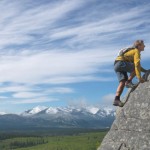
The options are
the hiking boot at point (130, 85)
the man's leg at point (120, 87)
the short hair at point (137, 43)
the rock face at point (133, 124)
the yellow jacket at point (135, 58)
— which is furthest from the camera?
the man's leg at point (120, 87)

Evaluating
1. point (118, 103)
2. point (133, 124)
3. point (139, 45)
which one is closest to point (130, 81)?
point (118, 103)

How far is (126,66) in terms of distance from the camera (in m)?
20.3

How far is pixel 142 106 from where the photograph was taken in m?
18.2

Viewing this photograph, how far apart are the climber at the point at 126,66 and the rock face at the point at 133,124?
70cm

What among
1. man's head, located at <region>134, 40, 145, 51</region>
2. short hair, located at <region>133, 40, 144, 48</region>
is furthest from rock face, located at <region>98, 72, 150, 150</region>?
short hair, located at <region>133, 40, 144, 48</region>

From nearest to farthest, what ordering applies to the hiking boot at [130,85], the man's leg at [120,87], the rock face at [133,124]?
1. the rock face at [133,124]
2. the hiking boot at [130,85]
3. the man's leg at [120,87]

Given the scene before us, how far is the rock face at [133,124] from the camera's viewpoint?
17672mm

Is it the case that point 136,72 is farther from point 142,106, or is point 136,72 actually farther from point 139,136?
point 139,136

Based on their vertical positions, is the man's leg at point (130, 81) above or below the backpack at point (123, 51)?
below

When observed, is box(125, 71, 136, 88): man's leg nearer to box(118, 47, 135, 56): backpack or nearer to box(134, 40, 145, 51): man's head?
box(118, 47, 135, 56): backpack

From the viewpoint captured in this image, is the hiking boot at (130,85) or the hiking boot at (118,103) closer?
the hiking boot at (130,85)

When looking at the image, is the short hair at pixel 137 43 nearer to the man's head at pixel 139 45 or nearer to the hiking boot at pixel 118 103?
the man's head at pixel 139 45

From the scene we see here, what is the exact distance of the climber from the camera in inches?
775

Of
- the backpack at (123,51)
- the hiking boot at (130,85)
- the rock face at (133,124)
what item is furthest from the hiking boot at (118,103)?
the backpack at (123,51)
